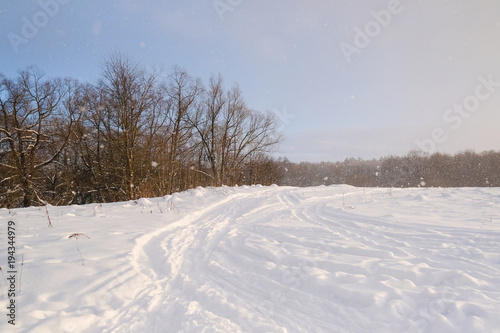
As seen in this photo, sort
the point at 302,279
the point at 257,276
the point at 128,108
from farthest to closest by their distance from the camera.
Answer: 1. the point at 128,108
2. the point at 257,276
3. the point at 302,279

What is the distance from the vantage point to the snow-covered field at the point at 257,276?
2377 mm

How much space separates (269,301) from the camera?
2.86 metres

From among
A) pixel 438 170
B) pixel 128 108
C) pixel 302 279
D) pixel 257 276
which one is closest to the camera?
pixel 302 279

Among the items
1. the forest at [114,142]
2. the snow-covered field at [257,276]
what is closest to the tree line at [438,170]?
the forest at [114,142]

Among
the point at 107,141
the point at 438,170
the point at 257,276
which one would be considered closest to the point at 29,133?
the point at 107,141

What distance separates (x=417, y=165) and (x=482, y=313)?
61.9 m

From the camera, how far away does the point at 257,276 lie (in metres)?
3.49

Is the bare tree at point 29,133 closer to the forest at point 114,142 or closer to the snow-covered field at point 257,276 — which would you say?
the forest at point 114,142

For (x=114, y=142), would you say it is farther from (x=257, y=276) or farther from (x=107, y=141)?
(x=257, y=276)

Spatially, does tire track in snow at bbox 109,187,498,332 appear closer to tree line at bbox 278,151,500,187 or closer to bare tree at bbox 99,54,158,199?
bare tree at bbox 99,54,158,199

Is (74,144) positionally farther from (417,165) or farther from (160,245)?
(417,165)

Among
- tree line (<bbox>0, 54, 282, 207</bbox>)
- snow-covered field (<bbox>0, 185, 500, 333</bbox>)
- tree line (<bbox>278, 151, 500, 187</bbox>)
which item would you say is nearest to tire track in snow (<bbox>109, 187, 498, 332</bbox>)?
snow-covered field (<bbox>0, 185, 500, 333</bbox>)

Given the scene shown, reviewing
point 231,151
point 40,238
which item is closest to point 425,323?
point 40,238

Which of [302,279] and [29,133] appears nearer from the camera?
[302,279]
